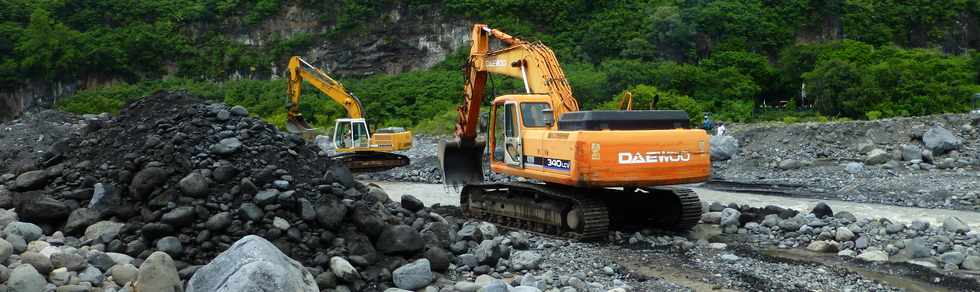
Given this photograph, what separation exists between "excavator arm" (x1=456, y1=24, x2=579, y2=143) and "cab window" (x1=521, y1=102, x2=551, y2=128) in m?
0.19

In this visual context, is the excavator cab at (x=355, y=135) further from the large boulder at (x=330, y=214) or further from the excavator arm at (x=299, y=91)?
the large boulder at (x=330, y=214)

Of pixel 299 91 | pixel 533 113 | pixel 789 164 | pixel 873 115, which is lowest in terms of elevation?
pixel 789 164

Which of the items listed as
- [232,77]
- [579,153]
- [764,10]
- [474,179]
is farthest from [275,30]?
[579,153]

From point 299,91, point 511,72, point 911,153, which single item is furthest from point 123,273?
point 911,153

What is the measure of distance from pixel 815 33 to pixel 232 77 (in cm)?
3874

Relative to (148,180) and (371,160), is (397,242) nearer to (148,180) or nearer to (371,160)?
(148,180)

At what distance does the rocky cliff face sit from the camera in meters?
54.3

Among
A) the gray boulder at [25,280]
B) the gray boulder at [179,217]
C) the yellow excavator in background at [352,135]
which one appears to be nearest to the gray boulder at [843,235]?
the gray boulder at [179,217]

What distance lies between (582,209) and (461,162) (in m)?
3.80

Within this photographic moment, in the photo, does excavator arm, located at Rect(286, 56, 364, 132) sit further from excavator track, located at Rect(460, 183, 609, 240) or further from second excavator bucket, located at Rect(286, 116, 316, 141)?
excavator track, located at Rect(460, 183, 609, 240)

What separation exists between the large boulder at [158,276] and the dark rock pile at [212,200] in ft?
1.94

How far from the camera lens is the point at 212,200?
7102 millimetres

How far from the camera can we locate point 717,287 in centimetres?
739

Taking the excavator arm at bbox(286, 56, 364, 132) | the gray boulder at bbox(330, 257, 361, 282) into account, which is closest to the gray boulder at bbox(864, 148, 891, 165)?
the excavator arm at bbox(286, 56, 364, 132)
